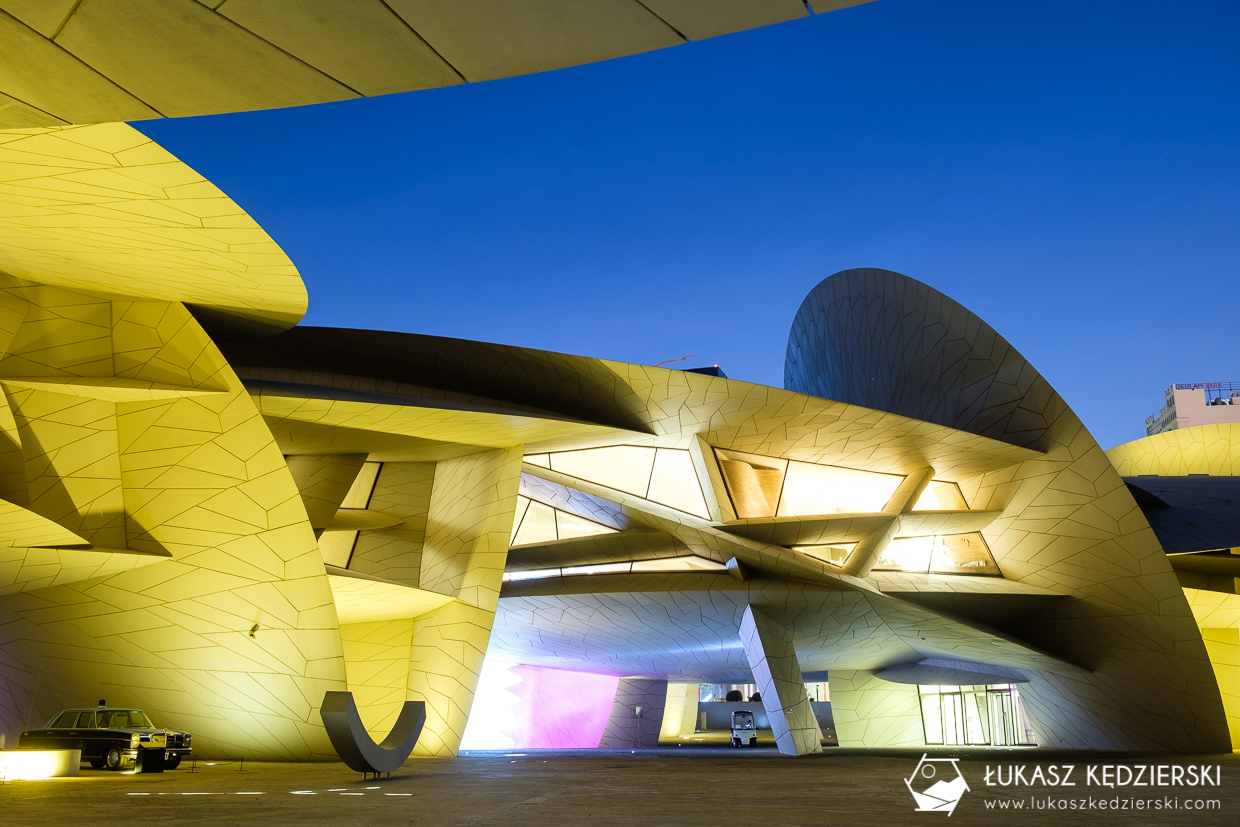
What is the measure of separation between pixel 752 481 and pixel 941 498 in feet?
20.8

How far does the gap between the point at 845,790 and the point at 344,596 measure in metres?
13.0

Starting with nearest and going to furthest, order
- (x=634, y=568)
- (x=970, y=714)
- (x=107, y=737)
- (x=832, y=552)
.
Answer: (x=107, y=737), (x=832, y=552), (x=634, y=568), (x=970, y=714)

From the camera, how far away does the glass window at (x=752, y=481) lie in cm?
2548

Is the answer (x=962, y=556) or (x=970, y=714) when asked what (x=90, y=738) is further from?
(x=970, y=714)

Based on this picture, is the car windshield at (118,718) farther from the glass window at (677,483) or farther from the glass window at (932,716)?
the glass window at (932,716)

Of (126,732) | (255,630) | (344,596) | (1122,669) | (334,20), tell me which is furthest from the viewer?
(1122,669)

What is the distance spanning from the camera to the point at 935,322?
25453 millimetres

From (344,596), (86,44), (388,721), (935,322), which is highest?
(935,322)

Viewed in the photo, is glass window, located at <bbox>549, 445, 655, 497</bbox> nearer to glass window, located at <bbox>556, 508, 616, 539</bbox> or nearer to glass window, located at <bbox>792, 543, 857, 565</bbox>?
glass window, located at <bbox>556, 508, 616, 539</bbox>

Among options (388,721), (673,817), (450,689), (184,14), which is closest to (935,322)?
(450,689)

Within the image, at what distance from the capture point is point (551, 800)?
904cm

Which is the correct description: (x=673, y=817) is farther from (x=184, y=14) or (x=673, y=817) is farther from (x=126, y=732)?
(x=126, y=732)

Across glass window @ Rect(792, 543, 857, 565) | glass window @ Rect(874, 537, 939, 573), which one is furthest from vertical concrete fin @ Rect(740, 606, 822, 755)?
glass window @ Rect(874, 537, 939, 573)

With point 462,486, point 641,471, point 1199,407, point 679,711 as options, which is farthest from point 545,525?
point 1199,407
